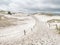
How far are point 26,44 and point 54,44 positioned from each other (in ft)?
11.5

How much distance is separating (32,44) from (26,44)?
28.8 inches

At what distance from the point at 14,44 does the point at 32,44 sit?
224 centimetres

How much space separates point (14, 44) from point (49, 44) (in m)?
4.32

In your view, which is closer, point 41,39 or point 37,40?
point 37,40

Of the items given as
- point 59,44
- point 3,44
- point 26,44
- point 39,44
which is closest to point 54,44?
point 59,44

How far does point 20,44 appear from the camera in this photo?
19.8m

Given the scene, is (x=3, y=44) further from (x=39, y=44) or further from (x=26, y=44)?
(x=39, y=44)

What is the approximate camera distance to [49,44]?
786 inches

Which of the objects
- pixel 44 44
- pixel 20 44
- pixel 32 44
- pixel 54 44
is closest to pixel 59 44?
pixel 54 44

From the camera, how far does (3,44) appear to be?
20.2 m

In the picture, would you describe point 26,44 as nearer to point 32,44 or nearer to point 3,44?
point 32,44

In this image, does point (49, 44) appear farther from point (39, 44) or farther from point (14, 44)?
point (14, 44)

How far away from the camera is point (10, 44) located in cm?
2017

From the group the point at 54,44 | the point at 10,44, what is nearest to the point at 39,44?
the point at 54,44
